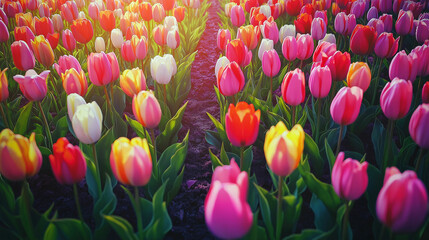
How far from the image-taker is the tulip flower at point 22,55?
239 cm

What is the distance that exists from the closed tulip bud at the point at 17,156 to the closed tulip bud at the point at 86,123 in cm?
26

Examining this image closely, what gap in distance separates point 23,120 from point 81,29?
50.2 inches

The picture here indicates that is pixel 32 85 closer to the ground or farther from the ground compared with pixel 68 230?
farther from the ground

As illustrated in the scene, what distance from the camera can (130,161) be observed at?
118 cm

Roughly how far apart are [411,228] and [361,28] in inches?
71.6

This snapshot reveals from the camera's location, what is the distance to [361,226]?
1827 mm

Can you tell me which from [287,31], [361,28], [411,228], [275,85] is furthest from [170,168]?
[287,31]

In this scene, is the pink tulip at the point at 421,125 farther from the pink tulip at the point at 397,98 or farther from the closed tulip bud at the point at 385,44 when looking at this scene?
the closed tulip bud at the point at 385,44

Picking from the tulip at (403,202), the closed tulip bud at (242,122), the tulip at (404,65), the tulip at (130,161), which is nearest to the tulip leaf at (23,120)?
the tulip at (130,161)

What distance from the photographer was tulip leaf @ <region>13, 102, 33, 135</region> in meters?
2.22

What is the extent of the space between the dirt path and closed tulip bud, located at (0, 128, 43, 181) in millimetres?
902

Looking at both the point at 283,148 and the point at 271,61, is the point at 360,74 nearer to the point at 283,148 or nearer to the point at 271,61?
the point at 271,61

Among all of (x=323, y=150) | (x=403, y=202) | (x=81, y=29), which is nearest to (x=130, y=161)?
(x=403, y=202)

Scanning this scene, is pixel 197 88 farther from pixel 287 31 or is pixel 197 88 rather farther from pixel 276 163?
pixel 276 163
